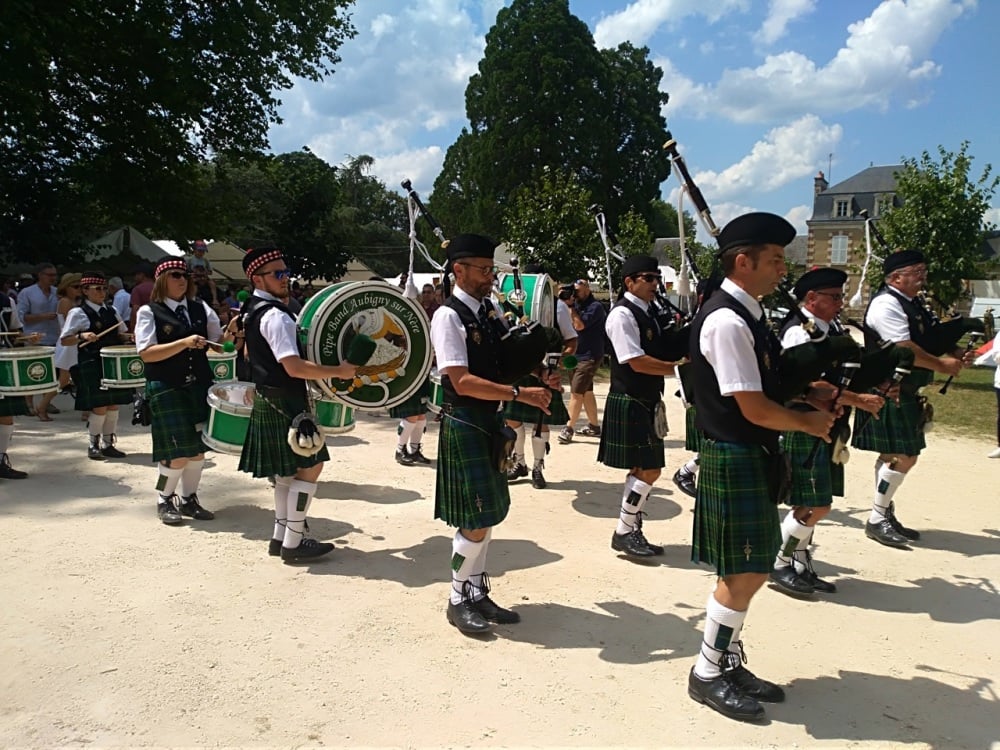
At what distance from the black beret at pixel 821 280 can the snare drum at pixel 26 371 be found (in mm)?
5944

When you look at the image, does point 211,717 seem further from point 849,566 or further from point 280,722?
point 849,566

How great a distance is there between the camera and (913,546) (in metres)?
5.06

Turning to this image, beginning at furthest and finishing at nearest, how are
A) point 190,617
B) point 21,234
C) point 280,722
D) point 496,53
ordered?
point 496,53, point 21,234, point 190,617, point 280,722

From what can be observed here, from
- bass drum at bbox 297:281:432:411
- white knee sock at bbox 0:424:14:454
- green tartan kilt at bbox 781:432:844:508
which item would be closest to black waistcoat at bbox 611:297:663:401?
green tartan kilt at bbox 781:432:844:508

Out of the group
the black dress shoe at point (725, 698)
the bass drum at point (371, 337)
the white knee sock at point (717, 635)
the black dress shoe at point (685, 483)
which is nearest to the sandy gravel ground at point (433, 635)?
the black dress shoe at point (725, 698)

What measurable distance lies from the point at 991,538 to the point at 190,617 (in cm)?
538

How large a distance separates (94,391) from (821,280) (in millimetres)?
6238

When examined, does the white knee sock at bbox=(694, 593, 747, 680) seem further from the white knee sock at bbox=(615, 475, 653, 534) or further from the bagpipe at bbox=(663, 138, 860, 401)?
the white knee sock at bbox=(615, 475, 653, 534)

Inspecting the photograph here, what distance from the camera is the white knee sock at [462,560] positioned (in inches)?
145

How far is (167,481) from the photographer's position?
5.14 meters

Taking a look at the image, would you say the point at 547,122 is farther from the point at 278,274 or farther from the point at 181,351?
the point at 278,274

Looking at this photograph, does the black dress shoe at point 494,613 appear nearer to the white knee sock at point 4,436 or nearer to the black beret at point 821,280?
the black beret at point 821,280

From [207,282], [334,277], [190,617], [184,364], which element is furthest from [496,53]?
[190,617]

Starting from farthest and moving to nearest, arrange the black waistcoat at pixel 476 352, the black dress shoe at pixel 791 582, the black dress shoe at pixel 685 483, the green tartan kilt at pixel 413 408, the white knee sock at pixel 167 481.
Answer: the green tartan kilt at pixel 413 408, the black dress shoe at pixel 685 483, the white knee sock at pixel 167 481, the black dress shoe at pixel 791 582, the black waistcoat at pixel 476 352
